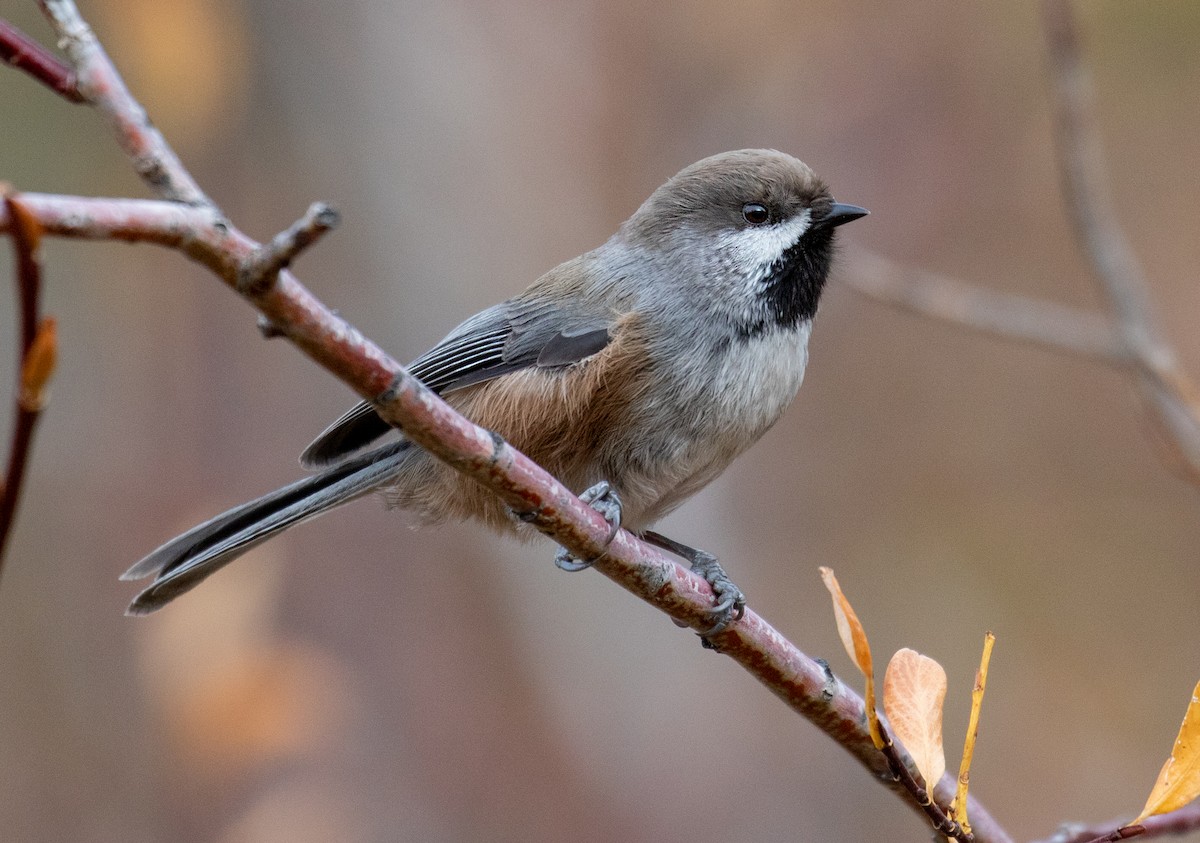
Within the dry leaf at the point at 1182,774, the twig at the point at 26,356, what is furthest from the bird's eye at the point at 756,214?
the twig at the point at 26,356

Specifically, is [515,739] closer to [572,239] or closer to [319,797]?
[319,797]

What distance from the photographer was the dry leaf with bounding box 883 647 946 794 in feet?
5.25

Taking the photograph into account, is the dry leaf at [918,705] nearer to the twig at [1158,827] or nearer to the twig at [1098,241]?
the twig at [1158,827]

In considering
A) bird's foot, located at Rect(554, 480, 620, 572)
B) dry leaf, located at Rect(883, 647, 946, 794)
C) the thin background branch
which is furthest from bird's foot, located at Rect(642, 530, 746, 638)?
the thin background branch

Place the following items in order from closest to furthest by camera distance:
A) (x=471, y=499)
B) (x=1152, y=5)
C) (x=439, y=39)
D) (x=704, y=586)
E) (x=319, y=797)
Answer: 1. (x=704, y=586)
2. (x=471, y=499)
3. (x=319, y=797)
4. (x=1152, y=5)
5. (x=439, y=39)

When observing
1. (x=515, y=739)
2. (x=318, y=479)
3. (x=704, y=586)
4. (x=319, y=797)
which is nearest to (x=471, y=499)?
(x=318, y=479)

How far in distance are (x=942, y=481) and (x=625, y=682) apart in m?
2.12

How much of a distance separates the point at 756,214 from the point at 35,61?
2245 mm

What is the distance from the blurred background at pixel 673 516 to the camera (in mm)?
5312

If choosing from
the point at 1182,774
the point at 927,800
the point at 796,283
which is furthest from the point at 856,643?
the point at 796,283

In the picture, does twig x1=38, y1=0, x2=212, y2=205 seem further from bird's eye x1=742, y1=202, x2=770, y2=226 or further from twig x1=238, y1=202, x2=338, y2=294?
bird's eye x1=742, y1=202, x2=770, y2=226

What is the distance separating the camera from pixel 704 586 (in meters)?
2.34

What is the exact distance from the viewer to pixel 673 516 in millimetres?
5293

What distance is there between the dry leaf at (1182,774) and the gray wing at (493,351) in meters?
1.63
